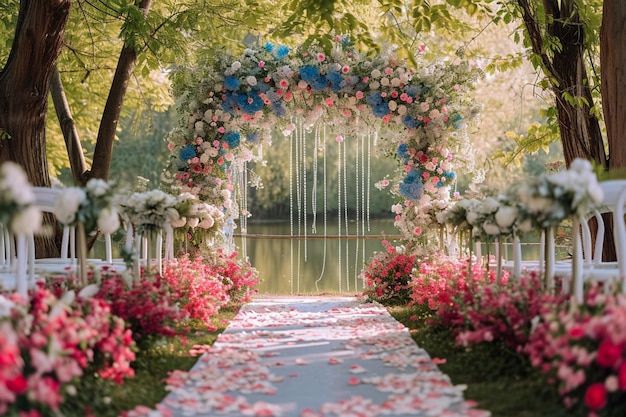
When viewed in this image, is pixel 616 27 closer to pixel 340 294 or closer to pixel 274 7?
pixel 274 7

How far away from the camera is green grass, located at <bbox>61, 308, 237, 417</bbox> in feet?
12.2

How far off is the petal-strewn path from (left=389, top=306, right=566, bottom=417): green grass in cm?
11

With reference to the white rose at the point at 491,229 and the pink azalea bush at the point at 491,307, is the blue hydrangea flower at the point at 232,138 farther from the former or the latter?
the white rose at the point at 491,229

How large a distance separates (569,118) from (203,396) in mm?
5250

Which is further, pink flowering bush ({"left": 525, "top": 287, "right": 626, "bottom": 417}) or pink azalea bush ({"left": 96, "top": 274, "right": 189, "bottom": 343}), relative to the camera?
pink azalea bush ({"left": 96, "top": 274, "right": 189, "bottom": 343})

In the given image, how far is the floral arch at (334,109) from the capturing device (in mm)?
8875

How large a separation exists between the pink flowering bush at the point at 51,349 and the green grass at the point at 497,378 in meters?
1.83

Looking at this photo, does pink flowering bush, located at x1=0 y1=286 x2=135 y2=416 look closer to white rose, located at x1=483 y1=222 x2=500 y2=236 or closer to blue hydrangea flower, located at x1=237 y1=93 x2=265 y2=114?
white rose, located at x1=483 y1=222 x2=500 y2=236

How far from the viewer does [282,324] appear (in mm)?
7129

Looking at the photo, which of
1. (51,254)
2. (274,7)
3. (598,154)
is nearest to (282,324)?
(51,254)

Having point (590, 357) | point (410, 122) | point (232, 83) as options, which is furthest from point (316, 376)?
point (232, 83)

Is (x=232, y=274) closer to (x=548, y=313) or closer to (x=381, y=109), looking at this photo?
(x=381, y=109)

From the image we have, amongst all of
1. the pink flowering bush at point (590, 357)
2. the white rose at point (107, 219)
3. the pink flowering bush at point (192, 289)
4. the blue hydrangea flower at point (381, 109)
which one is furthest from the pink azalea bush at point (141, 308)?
the blue hydrangea flower at point (381, 109)

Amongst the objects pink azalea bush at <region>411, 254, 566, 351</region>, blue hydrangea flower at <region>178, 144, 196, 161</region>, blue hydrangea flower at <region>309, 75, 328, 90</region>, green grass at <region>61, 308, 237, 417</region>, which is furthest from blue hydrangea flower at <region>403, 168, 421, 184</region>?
green grass at <region>61, 308, 237, 417</region>
